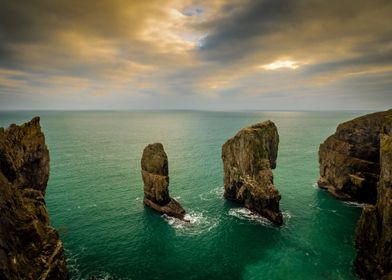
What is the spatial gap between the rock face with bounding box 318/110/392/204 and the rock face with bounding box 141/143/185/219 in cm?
4214

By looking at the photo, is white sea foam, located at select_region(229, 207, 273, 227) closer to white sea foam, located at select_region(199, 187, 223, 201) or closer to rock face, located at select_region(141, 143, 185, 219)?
white sea foam, located at select_region(199, 187, 223, 201)

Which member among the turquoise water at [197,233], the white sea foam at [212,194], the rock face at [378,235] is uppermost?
the rock face at [378,235]

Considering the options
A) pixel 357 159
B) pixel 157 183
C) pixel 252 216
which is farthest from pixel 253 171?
pixel 357 159

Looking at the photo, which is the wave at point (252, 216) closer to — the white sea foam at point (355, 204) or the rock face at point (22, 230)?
the white sea foam at point (355, 204)

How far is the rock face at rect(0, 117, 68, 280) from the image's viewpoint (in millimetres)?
23891

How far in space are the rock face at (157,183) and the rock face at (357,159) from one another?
42141mm

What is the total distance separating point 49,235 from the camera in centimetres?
3028

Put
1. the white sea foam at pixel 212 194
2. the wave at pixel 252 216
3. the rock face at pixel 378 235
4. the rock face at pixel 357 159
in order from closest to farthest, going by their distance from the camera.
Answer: the rock face at pixel 378 235 → the wave at pixel 252 216 → the rock face at pixel 357 159 → the white sea foam at pixel 212 194

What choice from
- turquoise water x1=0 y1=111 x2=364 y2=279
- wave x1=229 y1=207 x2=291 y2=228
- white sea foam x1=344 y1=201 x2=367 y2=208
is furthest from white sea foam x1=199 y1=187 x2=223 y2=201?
white sea foam x1=344 y1=201 x2=367 y2=208

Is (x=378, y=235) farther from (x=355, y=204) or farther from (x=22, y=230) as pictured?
(x=22, y=230)

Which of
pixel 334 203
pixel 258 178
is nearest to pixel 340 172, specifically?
pixel 334 203

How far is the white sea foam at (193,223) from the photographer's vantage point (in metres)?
49.3

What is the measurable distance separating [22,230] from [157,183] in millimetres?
31640

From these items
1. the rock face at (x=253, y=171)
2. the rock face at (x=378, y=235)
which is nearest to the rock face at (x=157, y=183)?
the rock face at (x=253, y=171)
